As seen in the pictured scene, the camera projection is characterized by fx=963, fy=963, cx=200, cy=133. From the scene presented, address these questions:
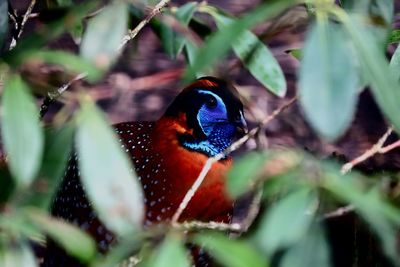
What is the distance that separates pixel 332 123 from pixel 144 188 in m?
1.32

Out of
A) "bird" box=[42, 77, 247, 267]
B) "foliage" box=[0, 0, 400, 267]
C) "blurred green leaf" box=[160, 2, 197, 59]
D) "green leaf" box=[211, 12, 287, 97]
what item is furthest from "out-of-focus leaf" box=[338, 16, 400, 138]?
"bird" box=[42, 77, 247, 267]

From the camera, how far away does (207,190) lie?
6.84ft

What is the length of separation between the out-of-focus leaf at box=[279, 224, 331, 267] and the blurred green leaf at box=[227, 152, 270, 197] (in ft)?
0.24

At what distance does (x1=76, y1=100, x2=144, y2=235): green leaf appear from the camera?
87cm

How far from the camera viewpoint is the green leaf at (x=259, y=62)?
1265 millimetres

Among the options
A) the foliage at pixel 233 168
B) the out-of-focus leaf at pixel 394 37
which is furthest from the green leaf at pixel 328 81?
the out-of-focus leaf at pixel 394 37

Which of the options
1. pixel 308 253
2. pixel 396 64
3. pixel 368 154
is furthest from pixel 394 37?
pixel 308 253

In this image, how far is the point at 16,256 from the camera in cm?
92

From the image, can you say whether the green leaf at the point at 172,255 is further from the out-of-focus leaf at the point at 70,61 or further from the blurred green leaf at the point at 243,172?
the out-of-focus leaf at the point at 70,61

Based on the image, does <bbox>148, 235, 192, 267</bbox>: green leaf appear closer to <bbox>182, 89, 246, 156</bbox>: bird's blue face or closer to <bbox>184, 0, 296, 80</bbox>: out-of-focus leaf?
<bbox>184, 0, 296, 80</bbox>: out-of-focus leaf

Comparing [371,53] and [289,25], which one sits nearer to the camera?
[371,53]

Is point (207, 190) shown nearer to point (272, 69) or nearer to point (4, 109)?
point (272, 69)

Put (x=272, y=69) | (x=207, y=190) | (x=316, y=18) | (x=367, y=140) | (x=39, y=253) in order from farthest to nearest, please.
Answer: (x=367, y=140) < (x=39, y=253) < (x=207, y=190) < (x=272, y=69) < (x=316, y=18)

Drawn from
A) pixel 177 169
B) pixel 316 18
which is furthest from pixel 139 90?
pixel 316 18
